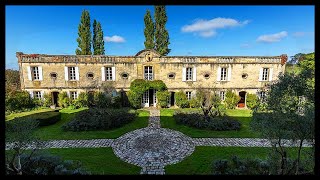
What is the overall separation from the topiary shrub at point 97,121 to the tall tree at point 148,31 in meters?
15.6

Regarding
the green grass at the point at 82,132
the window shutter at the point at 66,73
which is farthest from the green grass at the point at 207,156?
the window shutter at the point at 66,73

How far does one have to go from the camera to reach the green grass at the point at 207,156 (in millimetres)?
9773

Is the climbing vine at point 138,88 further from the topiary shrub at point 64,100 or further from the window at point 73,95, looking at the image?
the topiary shrub at point 64,100

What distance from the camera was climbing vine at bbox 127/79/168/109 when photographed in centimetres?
2200

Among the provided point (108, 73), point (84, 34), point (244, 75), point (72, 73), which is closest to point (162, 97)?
point (108, 73)

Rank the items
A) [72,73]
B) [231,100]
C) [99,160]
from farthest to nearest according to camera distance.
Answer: [231,100]
[72,73]
[99,160]

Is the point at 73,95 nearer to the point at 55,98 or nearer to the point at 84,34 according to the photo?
the point at 55,98

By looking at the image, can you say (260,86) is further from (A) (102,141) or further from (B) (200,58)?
(A) (102,141)

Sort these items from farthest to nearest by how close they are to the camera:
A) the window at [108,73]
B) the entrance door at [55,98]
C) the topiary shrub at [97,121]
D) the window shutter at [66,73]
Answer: the entrance door at [55,98] → the window at [108,73] → the window shutter at [66,73] → the topiary shrub at [97,121]

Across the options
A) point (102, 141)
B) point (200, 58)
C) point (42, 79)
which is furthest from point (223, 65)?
point (42, 79)

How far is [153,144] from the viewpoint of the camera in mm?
12688

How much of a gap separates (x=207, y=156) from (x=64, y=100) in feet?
54.6

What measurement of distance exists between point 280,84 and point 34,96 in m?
22.9
